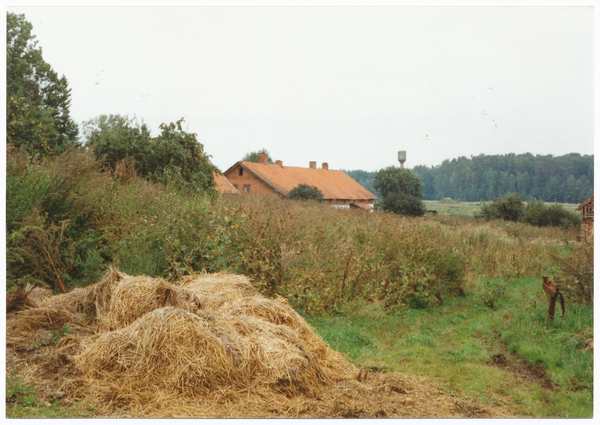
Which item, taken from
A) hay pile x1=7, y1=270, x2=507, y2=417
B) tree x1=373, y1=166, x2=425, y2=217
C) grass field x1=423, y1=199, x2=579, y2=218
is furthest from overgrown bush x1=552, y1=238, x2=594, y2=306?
tree x1=373, y1=166, x2=425, y2=217

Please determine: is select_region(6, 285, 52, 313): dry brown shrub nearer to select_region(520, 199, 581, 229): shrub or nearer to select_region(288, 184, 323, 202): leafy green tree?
select_region(520, 199, 581, 229): shrub

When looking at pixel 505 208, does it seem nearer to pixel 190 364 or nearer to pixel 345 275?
pixel 345 275

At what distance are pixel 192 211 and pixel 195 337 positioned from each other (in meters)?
4.56

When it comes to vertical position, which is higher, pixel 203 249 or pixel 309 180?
pixel 309 180

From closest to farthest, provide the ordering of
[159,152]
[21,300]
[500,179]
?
[21,300] < [159,152] < [500,179]

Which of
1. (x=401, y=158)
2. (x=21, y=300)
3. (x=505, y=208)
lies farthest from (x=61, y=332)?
(x=401, y=158)

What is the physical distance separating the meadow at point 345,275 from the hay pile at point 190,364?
0.91 meters

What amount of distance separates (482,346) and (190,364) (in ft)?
14.4

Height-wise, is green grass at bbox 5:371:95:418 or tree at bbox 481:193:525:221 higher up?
tree at bbox 481:193:525:221

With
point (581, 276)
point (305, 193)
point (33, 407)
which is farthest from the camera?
point (305, 193)

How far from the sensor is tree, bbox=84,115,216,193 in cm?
1597

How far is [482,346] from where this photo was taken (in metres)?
6.70

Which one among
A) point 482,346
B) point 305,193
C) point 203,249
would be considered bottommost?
point 482,346

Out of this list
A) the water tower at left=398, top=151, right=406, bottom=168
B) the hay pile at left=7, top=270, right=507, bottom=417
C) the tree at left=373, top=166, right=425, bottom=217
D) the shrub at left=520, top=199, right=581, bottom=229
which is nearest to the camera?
the hay pile at left=7, top=270, right=507, bottom=417
